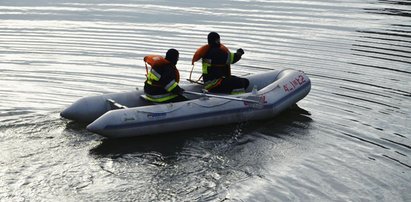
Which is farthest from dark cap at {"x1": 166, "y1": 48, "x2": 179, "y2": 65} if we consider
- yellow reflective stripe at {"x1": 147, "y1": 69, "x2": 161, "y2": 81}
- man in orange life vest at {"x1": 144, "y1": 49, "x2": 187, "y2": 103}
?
A: yellow reflective stripe at {"x1": 147, "y1": 69, "x2": 161, "y2": 81}

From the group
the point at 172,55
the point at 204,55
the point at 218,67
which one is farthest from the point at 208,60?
the point at 172,55

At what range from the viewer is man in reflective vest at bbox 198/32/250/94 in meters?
13.1

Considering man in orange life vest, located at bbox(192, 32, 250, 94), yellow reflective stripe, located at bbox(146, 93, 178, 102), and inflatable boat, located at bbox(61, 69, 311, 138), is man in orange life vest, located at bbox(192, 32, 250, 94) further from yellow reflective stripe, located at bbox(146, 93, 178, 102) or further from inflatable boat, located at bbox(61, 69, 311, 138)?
yellow reflective stripe, located at bbox(146, 93, 178, 102)

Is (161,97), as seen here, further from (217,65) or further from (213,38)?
(213,38)

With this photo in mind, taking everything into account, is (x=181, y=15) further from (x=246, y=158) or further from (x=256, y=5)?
(x=246, y=158)

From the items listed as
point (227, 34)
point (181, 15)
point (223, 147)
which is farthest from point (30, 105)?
point (181, 15)

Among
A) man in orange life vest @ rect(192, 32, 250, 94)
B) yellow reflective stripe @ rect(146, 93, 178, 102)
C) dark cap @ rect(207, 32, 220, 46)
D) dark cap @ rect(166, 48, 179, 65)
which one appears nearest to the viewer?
dark cap @ rect(166, 48, 179, 65)

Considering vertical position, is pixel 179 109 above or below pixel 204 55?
below

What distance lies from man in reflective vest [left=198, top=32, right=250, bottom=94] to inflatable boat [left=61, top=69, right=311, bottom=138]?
32cm

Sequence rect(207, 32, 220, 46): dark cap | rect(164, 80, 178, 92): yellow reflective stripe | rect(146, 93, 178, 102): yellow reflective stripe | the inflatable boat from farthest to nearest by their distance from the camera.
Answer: rect(207, 32, 220, 46): dark cap < rect(146, 93, 178, 102): yellow reflective stripe < rect(164, 80, 178, 92): yellow reflective stripe < the inflatable boat

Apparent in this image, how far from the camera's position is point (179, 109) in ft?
38.8

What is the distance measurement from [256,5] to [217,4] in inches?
66.3

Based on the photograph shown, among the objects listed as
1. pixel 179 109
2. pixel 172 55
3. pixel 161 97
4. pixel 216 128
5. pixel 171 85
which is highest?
pixel 172 55

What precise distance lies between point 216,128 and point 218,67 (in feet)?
4.90
